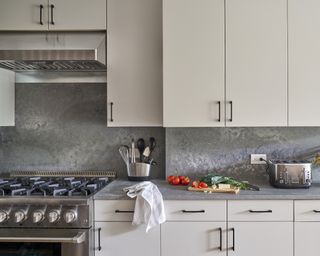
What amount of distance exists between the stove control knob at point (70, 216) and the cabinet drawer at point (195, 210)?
0.53 meters

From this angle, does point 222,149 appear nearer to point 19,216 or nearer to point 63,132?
point 63,132

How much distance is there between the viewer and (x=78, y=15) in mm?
2488

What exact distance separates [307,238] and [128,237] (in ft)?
3.48

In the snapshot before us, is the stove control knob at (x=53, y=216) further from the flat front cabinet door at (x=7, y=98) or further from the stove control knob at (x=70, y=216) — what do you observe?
the flat front cabinet door at (x=7, y=98)

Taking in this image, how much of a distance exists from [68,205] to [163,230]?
0.58m

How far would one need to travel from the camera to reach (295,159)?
2635mm

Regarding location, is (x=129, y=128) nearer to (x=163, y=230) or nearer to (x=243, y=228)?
(x=163, y=230)

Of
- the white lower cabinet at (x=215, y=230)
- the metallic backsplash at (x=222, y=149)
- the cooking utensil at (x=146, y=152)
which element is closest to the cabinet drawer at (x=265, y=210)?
the white lower cabinet at (x=215, y=230)

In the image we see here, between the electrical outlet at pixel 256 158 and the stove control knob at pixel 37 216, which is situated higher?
the electrical outlet at pixel 256 158

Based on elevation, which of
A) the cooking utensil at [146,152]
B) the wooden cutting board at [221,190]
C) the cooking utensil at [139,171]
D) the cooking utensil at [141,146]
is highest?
the cooking utensil at [141,146]

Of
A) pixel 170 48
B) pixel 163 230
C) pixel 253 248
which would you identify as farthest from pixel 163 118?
pixel 253 248

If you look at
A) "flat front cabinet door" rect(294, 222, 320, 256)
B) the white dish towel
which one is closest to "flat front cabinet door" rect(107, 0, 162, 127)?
the white dish towel

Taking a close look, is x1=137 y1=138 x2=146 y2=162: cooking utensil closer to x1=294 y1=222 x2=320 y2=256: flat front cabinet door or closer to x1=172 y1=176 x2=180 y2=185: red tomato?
x1=172 y1=176 x2=180 y2=185: red tomato

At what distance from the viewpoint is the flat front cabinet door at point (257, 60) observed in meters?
2.31
